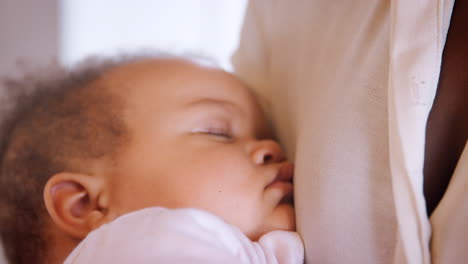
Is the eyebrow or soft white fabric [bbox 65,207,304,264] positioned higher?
the eyebrow

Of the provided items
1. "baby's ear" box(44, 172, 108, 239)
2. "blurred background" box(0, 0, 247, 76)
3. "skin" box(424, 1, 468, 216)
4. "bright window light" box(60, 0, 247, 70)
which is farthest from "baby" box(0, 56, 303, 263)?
"bright window light" box(60, 0, 247, 70)

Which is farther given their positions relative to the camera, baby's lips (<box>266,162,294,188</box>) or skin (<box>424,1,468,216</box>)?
baby's lips (<box>266,162,294,188</box>)

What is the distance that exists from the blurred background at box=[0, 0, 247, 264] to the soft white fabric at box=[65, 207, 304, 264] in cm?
93

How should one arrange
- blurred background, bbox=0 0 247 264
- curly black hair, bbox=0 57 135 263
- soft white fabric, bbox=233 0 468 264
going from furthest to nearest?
blurred background, bbox=0 0 247 264
curly black hair, bbox=0 57 135 263
soft white fabric, bbox=233 0 468 264

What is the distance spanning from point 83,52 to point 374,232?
1.25 metres

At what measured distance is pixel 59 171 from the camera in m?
0.65

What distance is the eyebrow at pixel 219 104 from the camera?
26.8 inches

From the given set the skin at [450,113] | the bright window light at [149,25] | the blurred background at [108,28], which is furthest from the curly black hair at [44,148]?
the bright window light at [149,25]

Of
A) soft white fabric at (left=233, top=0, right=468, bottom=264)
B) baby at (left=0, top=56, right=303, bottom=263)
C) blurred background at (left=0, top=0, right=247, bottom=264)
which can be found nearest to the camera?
soft white fabric at (left=233, top=0, right=468, bottom=264)

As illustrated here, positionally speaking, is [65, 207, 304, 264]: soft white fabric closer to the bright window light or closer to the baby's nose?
the baby's nose

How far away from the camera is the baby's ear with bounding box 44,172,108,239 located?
615mm

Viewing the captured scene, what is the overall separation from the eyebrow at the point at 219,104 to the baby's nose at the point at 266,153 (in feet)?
0.22

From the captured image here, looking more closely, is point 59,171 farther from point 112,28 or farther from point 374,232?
point 112,28

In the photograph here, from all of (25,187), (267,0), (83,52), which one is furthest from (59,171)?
(83,52)
